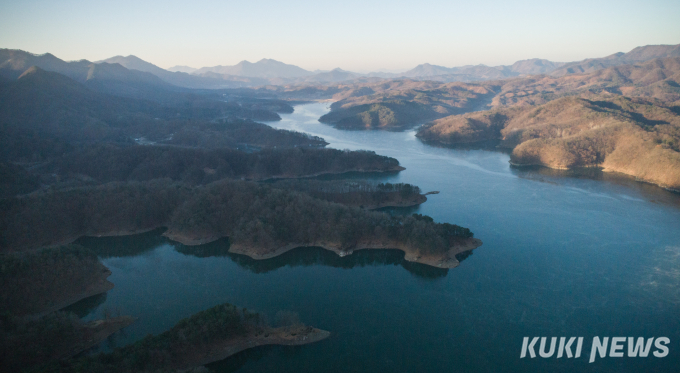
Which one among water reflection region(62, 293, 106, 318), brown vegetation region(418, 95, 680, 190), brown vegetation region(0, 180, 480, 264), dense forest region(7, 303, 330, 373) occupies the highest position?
brown vegetation region(418, 95, 680, 190)

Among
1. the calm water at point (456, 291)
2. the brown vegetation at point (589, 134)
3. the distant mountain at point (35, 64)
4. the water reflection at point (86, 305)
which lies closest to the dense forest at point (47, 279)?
the water reflection at point (86, 305)

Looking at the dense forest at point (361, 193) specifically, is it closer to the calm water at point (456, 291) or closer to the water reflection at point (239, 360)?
the calm water at point (456, 291)

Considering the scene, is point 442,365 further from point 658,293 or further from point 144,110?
point 144,110

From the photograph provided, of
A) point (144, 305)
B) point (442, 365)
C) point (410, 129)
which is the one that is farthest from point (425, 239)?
point (410, 129)

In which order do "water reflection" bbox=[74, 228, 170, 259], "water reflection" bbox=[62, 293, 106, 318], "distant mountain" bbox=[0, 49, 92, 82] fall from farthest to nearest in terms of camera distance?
"distant mountain" bbox=[0, 49, 92, 82]
"water reflection" bbox=[74, 228, 170, 259]
"water reflection" bbox=[62, 293, 106, 318]

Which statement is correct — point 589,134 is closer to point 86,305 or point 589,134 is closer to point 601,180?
point 601,180

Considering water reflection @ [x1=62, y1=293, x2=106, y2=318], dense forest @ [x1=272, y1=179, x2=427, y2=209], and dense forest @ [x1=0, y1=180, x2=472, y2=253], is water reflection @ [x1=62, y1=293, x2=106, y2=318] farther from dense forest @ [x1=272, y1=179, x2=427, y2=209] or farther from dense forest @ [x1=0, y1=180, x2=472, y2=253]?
dense forest @ [x1=272, y1=179, x2=427, y2=209]

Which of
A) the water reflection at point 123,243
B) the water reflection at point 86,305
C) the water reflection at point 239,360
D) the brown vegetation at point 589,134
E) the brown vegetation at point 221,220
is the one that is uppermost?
the brown vegetation at point 589,134

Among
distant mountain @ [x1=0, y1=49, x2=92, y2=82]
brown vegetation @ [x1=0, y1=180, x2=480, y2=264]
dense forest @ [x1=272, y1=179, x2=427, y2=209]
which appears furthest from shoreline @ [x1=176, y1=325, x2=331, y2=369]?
distant mountain @ [x1=0, y1=49, x2=92, y2=82]

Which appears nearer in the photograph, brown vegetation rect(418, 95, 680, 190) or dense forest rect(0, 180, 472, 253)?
dense forest rect(0, 180, 472, 253)
